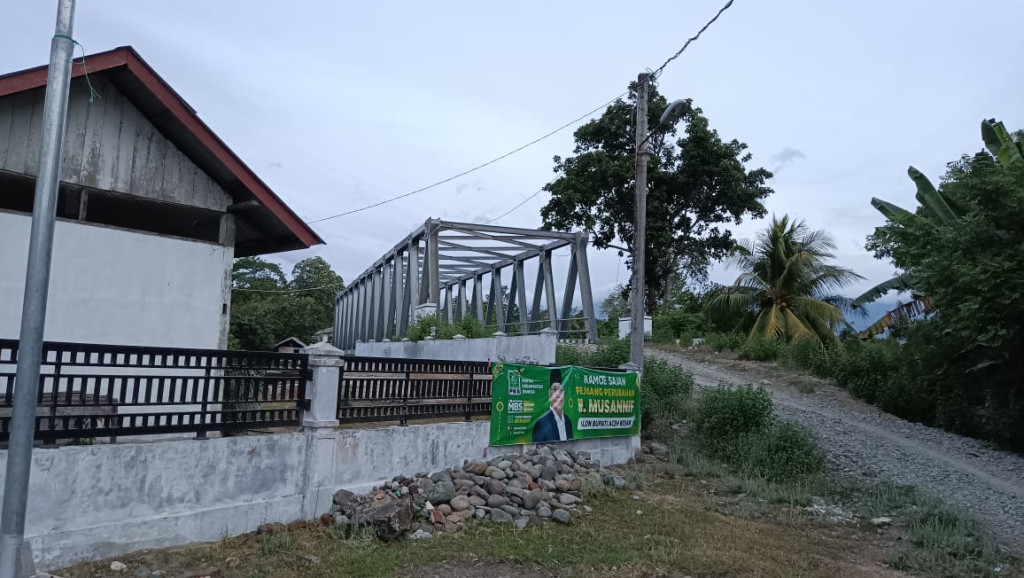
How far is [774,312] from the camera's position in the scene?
93.0ft

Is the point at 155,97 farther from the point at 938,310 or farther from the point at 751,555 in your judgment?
the point at 938,310

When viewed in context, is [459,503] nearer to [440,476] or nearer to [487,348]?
[440,476]

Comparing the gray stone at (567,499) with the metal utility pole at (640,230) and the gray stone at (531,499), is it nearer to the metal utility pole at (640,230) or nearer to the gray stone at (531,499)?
the gray stone at (531,499)

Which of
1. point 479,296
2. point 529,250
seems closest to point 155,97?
point 529,250

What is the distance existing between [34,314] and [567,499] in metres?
6.68

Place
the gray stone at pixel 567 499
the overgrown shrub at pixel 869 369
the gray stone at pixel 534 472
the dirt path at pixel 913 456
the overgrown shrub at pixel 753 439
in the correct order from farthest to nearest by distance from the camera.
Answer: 1. the overgrown shrub at pixel 869 369
2. the overgrown shrub at pixel 753 439
3. the dirt path at pixel 913 456
4. the gray stone at pixel 534 472
5. the gray stone at pixel 567 499

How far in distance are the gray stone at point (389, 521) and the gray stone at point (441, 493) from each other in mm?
870

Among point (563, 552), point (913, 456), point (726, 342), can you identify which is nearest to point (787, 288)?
point (726, 342)

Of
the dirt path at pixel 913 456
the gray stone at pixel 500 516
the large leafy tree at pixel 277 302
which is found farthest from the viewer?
the large leafy tree at pixel 277 302

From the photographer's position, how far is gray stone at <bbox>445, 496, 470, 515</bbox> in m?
8.30

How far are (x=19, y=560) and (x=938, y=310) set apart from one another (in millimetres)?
16521

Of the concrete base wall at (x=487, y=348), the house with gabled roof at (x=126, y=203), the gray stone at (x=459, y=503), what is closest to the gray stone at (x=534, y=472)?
the gray stone at (x=459, y=503)

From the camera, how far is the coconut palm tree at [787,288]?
28.3 m

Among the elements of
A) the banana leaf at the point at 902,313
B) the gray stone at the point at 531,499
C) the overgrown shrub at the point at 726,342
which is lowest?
the gray stone at the point at 531,499
